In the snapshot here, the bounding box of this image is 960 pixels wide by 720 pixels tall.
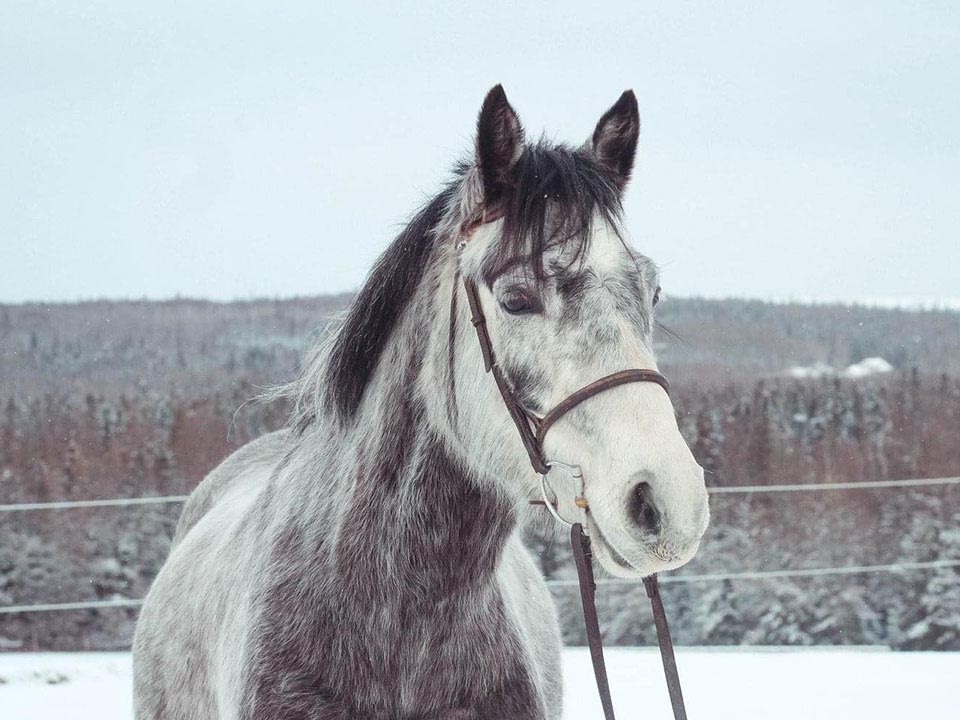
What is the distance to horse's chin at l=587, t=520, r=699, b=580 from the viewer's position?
1.56 metres

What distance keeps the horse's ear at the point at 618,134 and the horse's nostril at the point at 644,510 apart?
83cm

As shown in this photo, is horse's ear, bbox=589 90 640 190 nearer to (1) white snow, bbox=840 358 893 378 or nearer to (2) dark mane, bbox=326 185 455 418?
(2) dark mane, bbox=326 185 455 418

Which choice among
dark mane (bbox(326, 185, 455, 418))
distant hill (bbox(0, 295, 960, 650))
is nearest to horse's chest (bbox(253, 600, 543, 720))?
dark mane (bbox(326, 185, 455, 418))

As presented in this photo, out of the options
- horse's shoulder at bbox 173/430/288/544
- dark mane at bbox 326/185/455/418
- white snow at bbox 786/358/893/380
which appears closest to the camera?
dark mane at bbox 326/185/455/418

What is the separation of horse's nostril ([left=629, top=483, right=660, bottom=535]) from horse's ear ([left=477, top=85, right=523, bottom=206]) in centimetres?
69

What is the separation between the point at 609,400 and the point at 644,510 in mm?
194

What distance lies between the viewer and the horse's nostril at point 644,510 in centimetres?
156

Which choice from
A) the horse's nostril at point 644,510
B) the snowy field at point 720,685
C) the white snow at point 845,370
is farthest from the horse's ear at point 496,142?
the white snow at point 845,370

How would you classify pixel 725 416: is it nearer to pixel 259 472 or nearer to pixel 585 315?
pixel 259 472

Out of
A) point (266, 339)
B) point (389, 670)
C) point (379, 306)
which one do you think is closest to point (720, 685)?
point (389, 670)

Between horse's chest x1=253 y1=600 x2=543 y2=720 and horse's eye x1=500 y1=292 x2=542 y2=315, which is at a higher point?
horse's eye x1=500 y1=292 x2=542 y2=315

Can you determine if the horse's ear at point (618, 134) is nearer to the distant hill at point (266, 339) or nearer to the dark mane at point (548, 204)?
the dark mane at point (548, 204)

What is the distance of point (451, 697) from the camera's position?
193 cm

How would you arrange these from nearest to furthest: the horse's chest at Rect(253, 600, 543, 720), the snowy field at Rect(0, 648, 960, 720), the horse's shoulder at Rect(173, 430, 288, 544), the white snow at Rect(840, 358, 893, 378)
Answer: the horse's chest at Rect(253, 600, 543, 720) → the horse's shoulder at Rect(173, 430, 288, 544) → the snowy field at Rect(0, 648, 960, 720) → the white snow at Rect(840, 358, 893, 378)
